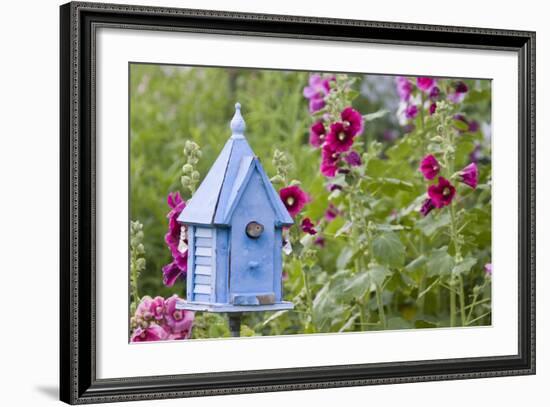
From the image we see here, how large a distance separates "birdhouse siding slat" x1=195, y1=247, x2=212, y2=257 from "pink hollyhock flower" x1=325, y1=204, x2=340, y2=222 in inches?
43.8

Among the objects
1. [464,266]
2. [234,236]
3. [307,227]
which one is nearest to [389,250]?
[464,266]

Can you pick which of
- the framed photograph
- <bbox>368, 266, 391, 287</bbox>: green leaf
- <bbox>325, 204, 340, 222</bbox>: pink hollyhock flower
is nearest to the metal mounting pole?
the framed photograph

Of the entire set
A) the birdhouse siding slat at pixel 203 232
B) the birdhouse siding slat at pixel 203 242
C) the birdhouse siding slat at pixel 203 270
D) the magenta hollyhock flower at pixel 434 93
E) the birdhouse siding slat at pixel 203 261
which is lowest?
the birdhouse siding slat at pixel 203 270

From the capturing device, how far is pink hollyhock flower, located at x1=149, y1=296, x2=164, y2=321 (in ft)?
9.90

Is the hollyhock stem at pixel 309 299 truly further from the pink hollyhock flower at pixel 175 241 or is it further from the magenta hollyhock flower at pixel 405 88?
the magenta hollyhock flower at pixel 405 88

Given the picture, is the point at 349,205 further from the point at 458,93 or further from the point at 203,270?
the point at 203,270

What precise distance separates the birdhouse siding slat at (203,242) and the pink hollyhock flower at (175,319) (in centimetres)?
18

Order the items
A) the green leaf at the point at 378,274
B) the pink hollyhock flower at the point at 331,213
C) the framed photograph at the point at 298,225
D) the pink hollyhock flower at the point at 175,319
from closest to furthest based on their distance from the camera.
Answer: the framed photograph at the point at 298,225, the pink hollyhock flower at the point at 175,319, the green leaf at the point at 378,274, the pink hollyhock flower at the point at 331,213

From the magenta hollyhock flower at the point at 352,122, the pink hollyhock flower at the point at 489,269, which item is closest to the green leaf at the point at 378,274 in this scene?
the pink hollyhock flower at the point at 489,269

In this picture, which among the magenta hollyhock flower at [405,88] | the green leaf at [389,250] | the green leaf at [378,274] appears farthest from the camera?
→ the magenta hollyhock flower at [405,88]

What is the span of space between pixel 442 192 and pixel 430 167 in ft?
0.42

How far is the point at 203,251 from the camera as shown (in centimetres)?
297

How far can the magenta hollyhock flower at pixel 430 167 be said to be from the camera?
3.58 m

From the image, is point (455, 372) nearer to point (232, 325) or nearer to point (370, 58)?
point (232, 325)
